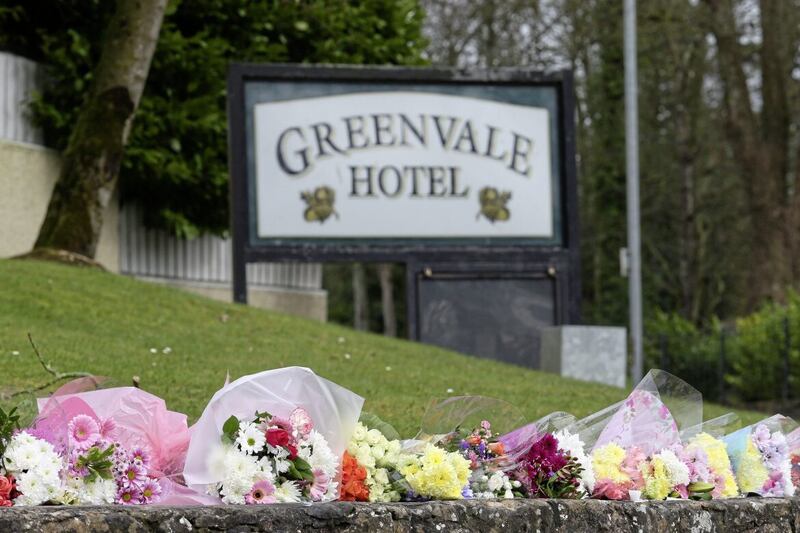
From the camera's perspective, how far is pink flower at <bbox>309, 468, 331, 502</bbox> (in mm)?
4180

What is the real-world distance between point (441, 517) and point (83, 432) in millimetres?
1071

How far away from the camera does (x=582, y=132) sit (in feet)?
130

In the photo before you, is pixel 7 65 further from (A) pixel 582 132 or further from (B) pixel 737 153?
(A) pixel 582 132

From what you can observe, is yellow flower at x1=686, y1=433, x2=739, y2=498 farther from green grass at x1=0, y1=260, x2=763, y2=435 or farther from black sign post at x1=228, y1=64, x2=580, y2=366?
black sign post at x1=228, y1=64, x2=580, y2=366

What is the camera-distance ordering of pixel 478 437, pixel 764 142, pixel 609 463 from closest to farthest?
pixel 478 437 → pixel 609 463 → pixel 764 142

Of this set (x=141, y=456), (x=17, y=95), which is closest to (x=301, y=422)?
(x=141, y=456)

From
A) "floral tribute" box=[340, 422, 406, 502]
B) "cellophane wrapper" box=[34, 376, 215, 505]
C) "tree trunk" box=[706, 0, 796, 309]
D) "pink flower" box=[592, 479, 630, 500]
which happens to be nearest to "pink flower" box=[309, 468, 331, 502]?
"floral tribute" box=[340, 422, 406, 502]

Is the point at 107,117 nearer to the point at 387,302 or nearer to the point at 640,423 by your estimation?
the point at 640,423

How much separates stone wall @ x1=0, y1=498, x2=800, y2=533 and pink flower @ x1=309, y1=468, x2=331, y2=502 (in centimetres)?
14

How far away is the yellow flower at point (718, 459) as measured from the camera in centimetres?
549

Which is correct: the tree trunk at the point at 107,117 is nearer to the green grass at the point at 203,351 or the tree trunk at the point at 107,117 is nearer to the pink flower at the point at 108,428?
the green grass at the point at 203,351

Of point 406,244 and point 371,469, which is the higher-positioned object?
point 406,244

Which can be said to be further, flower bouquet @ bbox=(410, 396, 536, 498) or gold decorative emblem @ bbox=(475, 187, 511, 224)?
gold decorative emblem @ bbox=(475, 187, 511, 224)

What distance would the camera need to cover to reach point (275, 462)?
410cm
